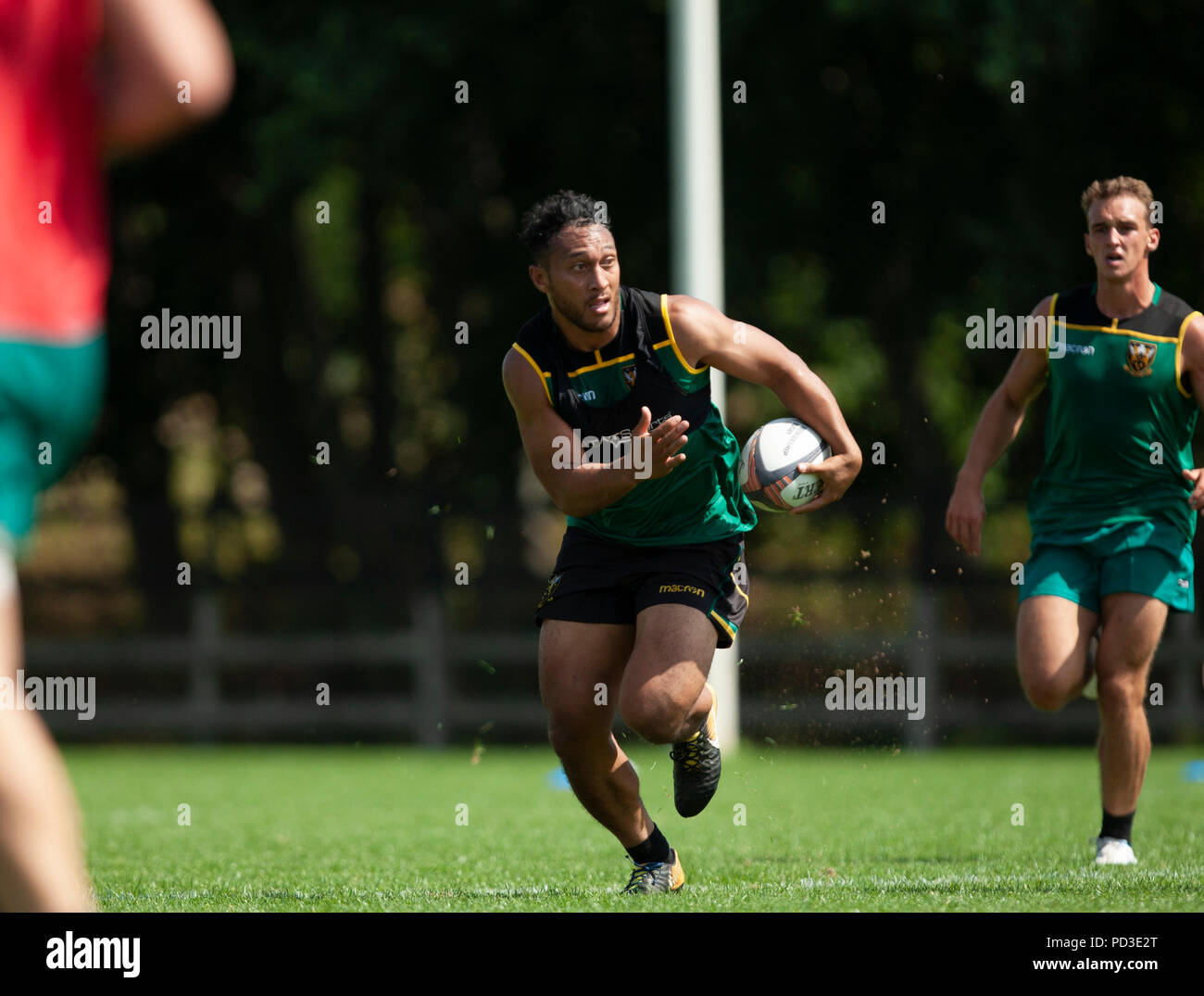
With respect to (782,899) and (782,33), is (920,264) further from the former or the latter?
(782,899)

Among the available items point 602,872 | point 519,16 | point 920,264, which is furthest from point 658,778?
point 519,16

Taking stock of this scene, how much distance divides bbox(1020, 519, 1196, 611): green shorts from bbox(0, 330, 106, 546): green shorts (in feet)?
15.1

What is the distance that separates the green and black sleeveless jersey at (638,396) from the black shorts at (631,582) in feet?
0.18

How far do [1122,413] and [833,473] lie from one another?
153 cm

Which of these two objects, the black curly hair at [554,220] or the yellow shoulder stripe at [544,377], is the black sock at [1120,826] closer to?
the yellow shoulder stripe at [544,377]

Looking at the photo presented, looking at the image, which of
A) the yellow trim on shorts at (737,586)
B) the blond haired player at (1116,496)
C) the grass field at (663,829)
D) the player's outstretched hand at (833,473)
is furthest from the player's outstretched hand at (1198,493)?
the yellow trim on shorts at (737,586)

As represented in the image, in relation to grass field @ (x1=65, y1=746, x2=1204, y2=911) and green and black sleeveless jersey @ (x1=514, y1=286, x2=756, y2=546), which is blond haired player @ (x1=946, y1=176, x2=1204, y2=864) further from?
green and black sleeveless jersey @ (x1=514, y1=286, x2=756, y2=546)

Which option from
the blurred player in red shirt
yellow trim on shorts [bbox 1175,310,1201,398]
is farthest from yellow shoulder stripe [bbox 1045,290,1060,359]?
the blurred player in red shirt

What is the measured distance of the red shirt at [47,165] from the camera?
229 cm

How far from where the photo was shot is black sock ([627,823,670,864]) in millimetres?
5402

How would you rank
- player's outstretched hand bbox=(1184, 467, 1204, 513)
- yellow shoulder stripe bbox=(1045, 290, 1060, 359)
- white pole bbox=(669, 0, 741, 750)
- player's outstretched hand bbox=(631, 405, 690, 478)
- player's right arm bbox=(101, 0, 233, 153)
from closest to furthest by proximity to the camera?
1. player's right arm bbox=(101, 0, 233, 153)
2. player's outstretched hand bbox=(631, 405, 690, 478)
3. player's outstretched hand bbox=(1184, 467, 1204, 513)
4. yellow shoulder stripe bbox=(1045, 290, 1060, 359)
5. white pole bbox=(669, 0, 741, 750)

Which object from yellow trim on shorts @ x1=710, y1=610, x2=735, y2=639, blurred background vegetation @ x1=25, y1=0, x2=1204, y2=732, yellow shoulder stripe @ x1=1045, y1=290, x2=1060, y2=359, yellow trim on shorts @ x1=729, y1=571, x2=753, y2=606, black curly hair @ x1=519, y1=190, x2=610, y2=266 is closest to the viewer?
black curly hair @ x1=519, y1=190, x2=610, y2=266

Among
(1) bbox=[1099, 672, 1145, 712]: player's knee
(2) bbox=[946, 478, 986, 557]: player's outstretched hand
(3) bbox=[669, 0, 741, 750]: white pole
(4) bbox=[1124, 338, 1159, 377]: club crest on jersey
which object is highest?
(3) bbox=[669, 0, 741, 750]: white pole

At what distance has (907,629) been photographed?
46.9 feet
